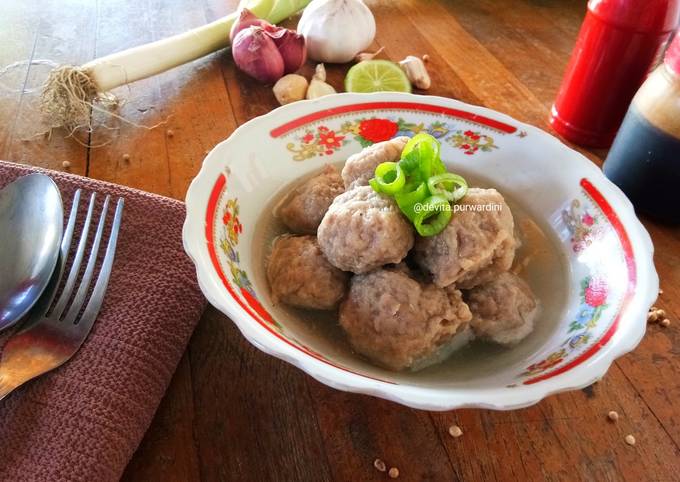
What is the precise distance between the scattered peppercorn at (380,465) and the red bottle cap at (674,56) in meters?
1.08

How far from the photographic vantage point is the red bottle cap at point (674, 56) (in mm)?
1194

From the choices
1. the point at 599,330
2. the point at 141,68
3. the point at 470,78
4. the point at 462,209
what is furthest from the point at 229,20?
the point at 599,330

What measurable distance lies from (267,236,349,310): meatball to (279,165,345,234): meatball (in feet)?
0.37

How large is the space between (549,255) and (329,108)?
0.61 meters

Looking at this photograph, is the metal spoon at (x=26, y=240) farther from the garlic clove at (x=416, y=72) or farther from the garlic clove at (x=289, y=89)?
the garlic clove at (x=416, y=72)

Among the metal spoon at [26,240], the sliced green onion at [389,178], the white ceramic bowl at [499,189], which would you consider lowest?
the metal spoon at [26,240]

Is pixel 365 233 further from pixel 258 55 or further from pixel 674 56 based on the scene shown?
pixel 258 55

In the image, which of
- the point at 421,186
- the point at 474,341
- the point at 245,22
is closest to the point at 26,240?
the point at 421,186

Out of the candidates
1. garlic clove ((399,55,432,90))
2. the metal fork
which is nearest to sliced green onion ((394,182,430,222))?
the metal fork

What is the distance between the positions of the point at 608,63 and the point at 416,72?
60cm

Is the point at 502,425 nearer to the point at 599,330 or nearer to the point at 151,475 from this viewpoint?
the point at 599,330

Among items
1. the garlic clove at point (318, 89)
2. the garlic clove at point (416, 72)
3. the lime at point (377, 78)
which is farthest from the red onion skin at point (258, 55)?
the garlic clove at point (416, 72)

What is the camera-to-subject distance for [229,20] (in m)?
1.96

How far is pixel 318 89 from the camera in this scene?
1.73 m
